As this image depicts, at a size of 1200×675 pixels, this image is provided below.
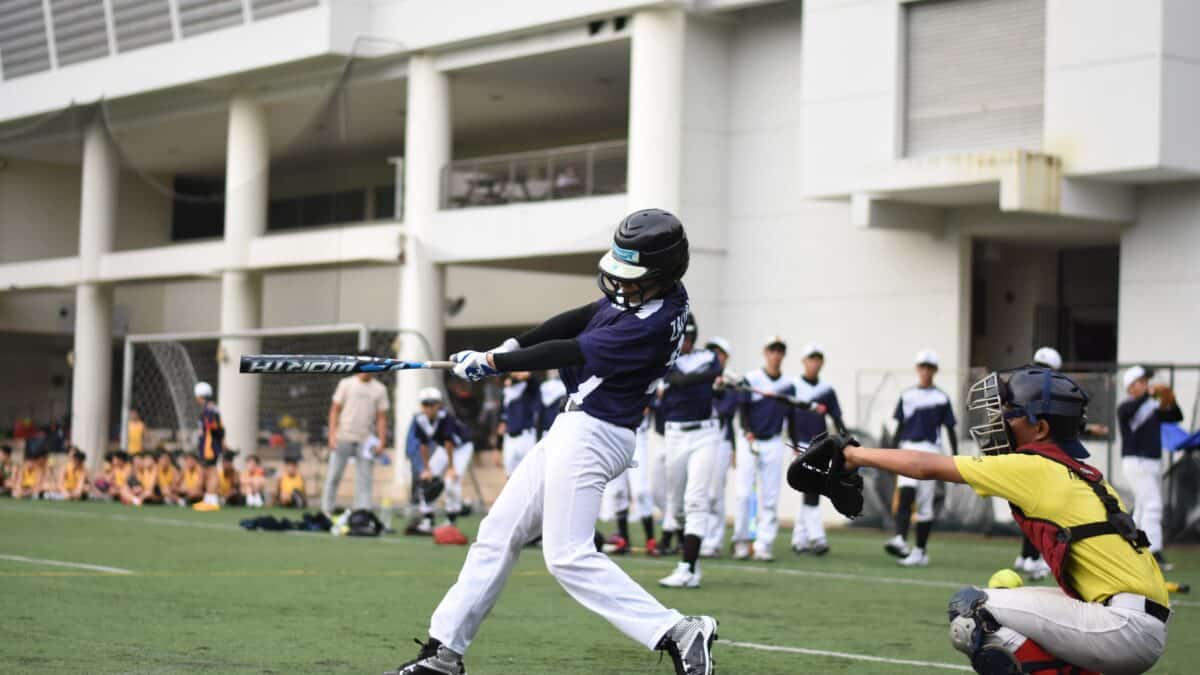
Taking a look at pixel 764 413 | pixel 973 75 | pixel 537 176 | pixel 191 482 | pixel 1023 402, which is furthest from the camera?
pixel 537 176

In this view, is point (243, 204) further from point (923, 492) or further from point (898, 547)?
point (898, 547)

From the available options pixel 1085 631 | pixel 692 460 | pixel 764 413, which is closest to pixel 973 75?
pixel 764 413

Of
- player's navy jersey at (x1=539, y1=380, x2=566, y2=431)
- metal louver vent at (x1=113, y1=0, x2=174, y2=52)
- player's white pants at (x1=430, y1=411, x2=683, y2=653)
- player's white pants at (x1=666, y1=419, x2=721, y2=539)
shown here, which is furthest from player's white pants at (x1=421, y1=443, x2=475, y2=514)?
metal louver vent at (x1=113, y1=0, x2=174, y2=52)

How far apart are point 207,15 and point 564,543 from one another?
31355mm

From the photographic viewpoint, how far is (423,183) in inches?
1353

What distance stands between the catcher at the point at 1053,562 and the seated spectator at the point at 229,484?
23941 millimetres

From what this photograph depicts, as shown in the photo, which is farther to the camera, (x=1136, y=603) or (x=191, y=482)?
(x=191, y=482)

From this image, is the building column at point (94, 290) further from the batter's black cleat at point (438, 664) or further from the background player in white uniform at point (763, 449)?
the batter's black cleat at point (438, 664)

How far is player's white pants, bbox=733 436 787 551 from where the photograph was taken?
752 inches

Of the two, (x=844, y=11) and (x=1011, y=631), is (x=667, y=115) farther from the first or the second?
(x=1011, y=631)

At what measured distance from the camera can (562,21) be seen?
101ft

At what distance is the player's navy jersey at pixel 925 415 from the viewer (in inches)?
754

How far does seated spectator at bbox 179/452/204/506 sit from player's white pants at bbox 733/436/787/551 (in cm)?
1249

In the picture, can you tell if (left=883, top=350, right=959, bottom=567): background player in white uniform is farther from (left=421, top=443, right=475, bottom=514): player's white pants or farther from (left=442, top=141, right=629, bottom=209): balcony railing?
(left=442, top=141, right=629, bottom=209): balcony railing
